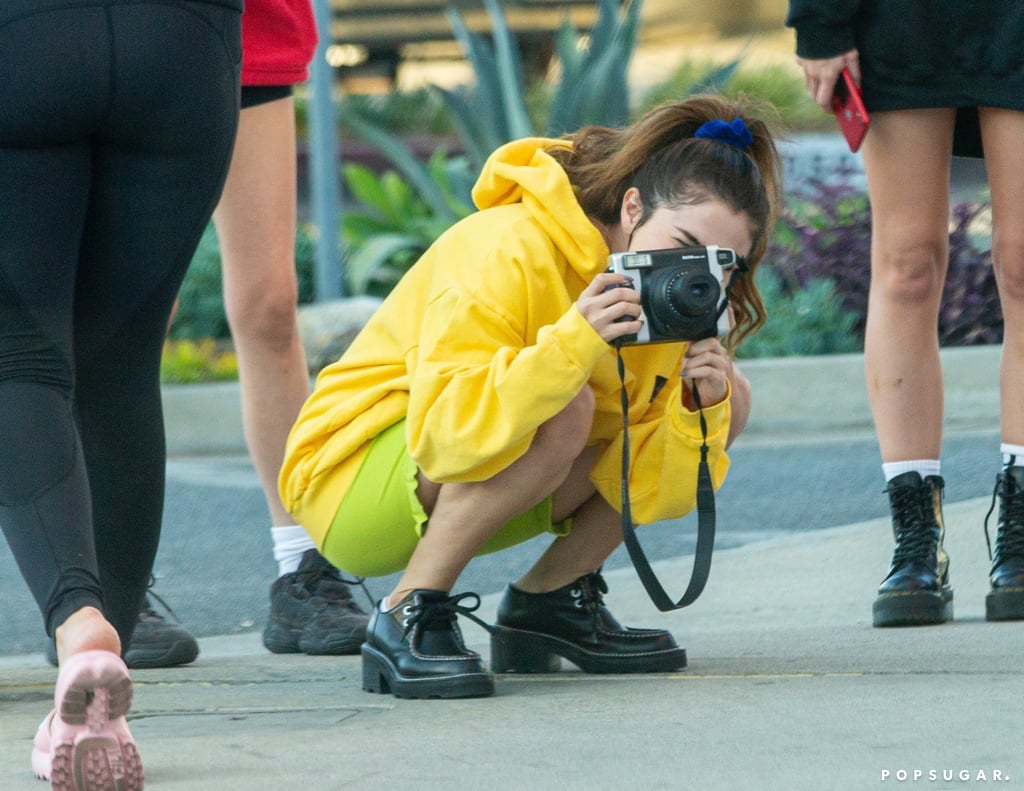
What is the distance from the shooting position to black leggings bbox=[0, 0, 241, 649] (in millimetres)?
2049

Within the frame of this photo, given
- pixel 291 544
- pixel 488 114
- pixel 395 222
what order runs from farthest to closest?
1. pixel 395 222
2. pixel 488 114
3. pixel 291 544

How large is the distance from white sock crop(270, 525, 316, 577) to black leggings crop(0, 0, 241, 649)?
85 centimetres

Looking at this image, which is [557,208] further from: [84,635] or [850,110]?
[84,635]

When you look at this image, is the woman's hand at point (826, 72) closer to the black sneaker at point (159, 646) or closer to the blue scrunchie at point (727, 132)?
the blue scrunchie at point (727, 132)

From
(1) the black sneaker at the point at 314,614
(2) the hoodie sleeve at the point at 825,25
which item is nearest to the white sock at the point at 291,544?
(1) the black sneaker at the point at 314,614

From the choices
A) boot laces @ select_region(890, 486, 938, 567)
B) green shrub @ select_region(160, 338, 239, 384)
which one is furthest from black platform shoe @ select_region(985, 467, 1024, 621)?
green shrub @ select_region(160, 338, 239, 384)

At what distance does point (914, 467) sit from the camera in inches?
124

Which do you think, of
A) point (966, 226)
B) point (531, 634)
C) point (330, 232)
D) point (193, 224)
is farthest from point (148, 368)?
point (330, 232)

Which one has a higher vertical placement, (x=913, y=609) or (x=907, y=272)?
(x=907, y=272)

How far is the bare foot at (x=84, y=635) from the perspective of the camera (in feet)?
6.43

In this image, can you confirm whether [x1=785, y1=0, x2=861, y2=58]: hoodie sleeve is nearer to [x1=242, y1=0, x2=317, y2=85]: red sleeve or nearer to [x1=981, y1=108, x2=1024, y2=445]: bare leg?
[x1=981, y1=108, x2=1024, y2=445]: bare leg

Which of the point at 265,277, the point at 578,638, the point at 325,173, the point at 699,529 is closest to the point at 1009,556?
the point at 699,529

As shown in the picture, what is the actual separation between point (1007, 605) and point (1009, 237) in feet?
2.24

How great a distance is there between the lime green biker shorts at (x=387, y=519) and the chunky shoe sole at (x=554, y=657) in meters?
0.16
